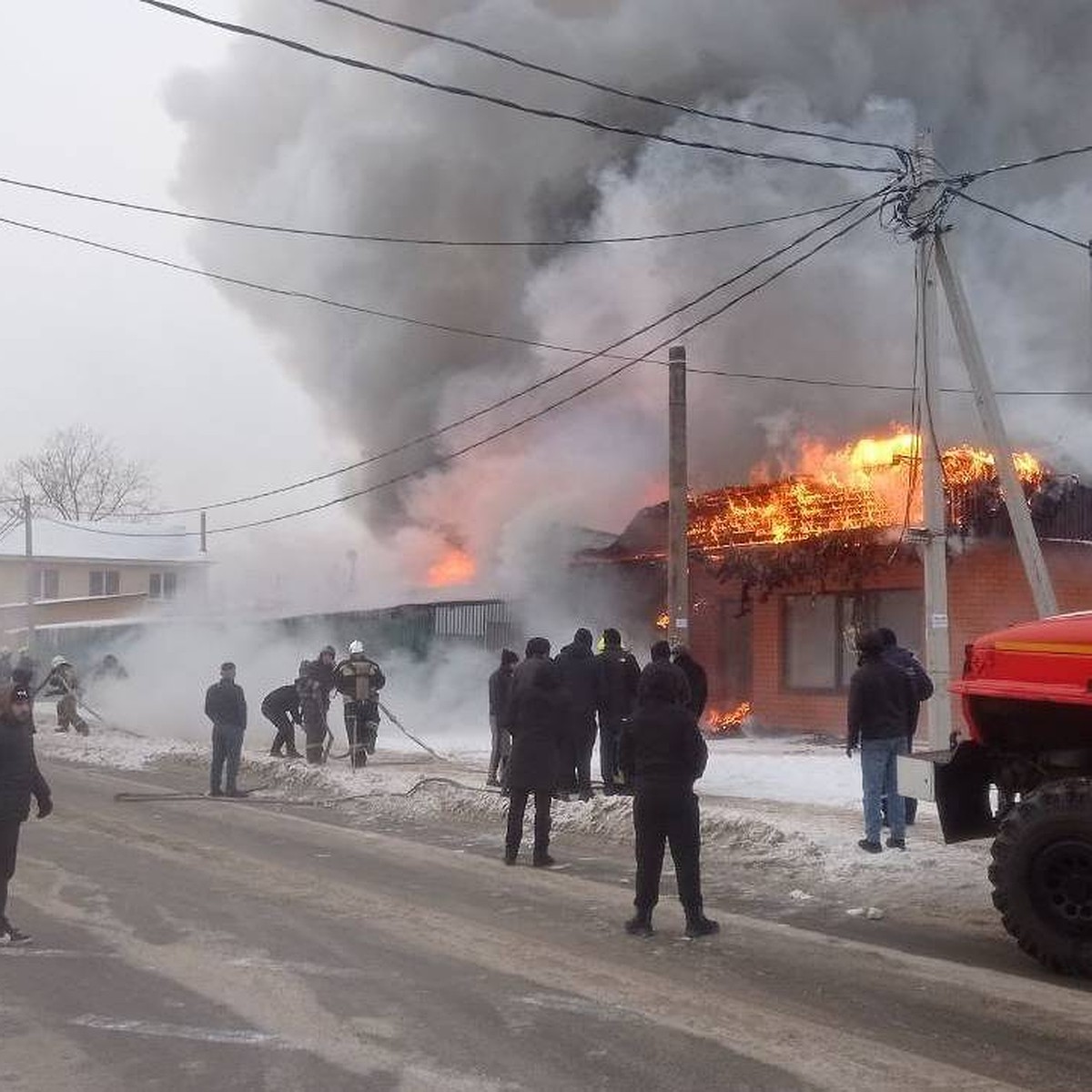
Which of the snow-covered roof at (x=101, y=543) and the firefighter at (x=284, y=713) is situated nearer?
the firefighter at (x=284, y=713)

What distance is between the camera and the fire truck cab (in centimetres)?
589

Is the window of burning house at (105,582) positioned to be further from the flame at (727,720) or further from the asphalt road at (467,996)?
the asphalt road at (467,996)

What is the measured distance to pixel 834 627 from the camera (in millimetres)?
17859

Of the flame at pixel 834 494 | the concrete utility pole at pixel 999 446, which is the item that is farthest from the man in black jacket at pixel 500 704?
the flame at pixel 834 494

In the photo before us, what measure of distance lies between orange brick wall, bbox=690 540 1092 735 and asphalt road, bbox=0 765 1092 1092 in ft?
30.4

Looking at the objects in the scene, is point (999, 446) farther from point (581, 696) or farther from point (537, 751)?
point (537, 751)

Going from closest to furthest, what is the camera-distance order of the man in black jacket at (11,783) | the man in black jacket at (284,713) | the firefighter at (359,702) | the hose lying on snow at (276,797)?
the man in black jacket at (11,783) < the hose lying on snow at (276,797) < the firefighter at (359,702) < the man in black jacket at (284,713)

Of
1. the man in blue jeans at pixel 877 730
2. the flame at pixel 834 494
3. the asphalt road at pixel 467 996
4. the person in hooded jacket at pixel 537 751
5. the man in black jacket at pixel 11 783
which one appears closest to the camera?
the asphalt road at pixel 467 996

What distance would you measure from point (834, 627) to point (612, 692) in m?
7.36

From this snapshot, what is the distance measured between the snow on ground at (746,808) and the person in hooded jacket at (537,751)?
0.67m

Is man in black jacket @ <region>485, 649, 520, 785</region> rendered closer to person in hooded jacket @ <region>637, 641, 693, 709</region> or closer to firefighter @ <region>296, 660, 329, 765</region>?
firefighter @ <region>296, 660, 329, 765</region>

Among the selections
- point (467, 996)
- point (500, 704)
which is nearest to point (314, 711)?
point (500, 704)

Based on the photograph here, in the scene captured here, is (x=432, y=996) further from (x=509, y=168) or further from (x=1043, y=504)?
(x=509, y=168)

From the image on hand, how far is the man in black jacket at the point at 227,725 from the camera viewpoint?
12.9 meters
